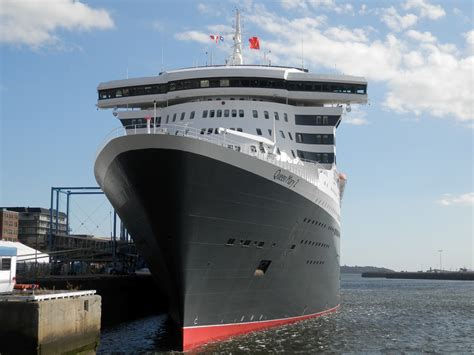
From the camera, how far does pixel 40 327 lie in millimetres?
15656

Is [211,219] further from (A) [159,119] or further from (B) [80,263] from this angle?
(B) [80,263]

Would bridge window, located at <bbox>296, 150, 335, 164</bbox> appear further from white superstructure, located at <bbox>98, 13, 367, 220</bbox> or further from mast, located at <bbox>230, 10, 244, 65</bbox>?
mast, located at <bbox>230, 10, 244, 65</bbox>

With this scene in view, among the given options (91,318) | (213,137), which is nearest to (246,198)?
(213,137)

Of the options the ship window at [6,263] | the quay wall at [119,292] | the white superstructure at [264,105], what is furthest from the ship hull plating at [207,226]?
the quay wall at [119,292]

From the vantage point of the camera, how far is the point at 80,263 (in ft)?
155

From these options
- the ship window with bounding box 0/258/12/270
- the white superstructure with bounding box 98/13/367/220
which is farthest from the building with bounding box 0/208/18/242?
the ship window with bounding box 0/258/12/270

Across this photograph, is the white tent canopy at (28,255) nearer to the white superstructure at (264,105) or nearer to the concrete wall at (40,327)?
the white superstructure at (264,105)

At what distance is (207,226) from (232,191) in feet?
4.78

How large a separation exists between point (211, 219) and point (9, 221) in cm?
8455

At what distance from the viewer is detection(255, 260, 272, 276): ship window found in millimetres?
20484

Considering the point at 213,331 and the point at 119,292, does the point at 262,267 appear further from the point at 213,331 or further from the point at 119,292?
the point at 119,292

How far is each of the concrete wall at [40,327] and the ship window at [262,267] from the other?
659 cm

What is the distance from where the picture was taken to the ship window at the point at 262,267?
20.5 metres

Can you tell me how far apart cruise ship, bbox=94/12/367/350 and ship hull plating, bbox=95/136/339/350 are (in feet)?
0.12
